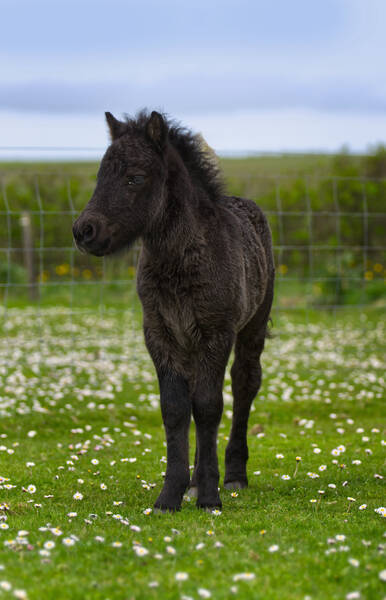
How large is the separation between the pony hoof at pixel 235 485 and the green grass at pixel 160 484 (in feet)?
0.30

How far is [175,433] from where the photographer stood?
6012 millimetres

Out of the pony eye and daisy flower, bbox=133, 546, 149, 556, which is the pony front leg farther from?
the pony eye

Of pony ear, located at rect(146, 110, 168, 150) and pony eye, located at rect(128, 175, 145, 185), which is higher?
pony ear, located at rect(146, 110, 168, 150)

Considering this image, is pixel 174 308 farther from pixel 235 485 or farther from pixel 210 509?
pixel 235 485

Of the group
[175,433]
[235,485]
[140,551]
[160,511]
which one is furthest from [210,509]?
[140,551]

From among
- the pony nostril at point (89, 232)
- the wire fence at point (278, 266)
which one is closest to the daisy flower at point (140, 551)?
the pony nostril at point (89, 232)

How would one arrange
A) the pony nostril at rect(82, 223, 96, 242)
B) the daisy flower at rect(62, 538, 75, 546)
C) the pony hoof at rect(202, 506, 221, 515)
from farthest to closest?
1. the pony hoof at rect(202, 506, 221, 515)
2. the pony nostril at rect(82, 223, 96, 242)
3. the daisy flower at rect(62, 538, 75, 546)

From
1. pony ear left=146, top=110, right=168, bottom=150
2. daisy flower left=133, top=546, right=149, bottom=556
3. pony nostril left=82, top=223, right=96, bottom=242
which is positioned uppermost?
pony ear left=146, top=110, right=168, bottom=150

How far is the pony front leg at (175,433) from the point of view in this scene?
595 centimetres

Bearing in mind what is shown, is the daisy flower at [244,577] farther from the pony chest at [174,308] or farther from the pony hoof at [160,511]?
the pony chest at [174,308]

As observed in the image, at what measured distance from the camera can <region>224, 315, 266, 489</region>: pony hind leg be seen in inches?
285

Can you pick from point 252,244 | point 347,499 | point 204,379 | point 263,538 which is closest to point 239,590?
point 263,538

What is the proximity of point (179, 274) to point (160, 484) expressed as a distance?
2299mm

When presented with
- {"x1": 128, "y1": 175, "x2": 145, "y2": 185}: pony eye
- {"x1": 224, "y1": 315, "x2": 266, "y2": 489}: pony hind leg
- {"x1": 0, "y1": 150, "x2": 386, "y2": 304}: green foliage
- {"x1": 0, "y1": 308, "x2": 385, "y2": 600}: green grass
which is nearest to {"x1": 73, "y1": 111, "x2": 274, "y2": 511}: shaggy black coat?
{"x1": 128, "y1": 175, "x2": 145, "y2": 185}: pony eye
